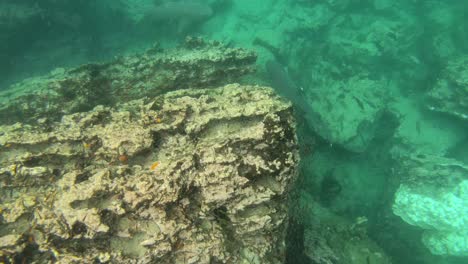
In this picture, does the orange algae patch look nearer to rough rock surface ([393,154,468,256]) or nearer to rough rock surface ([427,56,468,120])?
rough rock surface ([393,154,468,256])

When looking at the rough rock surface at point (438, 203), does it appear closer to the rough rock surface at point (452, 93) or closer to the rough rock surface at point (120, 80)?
the rough rock surface at point (452, 93)

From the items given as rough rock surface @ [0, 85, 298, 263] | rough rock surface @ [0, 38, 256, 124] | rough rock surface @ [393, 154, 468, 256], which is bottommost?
rough rock surface @ [393, 154, 468, 256]

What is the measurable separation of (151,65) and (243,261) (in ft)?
12.3

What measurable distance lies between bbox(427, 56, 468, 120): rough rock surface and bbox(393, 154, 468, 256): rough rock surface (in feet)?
6.31

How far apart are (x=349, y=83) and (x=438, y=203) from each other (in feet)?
13.1

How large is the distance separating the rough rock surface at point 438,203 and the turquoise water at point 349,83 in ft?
0.08

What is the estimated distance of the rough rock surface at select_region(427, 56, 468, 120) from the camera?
8.98 m

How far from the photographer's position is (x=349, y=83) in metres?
9.48

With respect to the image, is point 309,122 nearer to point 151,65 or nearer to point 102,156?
point 151,65

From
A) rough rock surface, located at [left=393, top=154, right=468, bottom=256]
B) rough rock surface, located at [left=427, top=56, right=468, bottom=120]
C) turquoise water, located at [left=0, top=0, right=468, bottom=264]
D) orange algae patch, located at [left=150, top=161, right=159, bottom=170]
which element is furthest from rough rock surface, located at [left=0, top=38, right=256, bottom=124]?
rough rock surface, located at [left=427, top=56, right=468, bottom=120]

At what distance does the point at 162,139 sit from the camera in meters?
2.73

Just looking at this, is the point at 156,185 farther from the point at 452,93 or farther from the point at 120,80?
the point at 452,93

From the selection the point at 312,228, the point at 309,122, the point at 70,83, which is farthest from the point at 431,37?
the point at 70,83

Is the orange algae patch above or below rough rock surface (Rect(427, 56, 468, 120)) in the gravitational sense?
below
